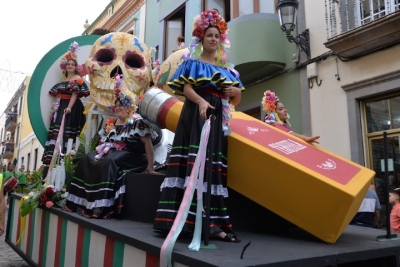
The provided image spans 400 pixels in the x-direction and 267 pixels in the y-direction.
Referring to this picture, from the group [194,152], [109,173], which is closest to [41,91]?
[109,173]

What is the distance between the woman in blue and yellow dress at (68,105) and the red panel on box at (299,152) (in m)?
2.73

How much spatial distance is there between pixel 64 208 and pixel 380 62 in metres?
5.17

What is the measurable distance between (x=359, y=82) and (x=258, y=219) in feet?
14.6

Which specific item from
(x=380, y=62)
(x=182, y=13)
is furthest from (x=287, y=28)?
(x=182, y=13)

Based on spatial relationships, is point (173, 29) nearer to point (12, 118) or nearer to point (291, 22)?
point (291, 22)

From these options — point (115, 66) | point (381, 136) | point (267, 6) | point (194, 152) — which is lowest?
point (194, 152)

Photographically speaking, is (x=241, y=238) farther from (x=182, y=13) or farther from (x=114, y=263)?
(x=182, y=13)

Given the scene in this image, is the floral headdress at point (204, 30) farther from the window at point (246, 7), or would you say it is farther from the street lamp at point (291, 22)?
the window at point (246, 7)

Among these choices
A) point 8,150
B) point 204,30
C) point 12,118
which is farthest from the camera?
point 8,150

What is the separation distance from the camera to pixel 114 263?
226 cm

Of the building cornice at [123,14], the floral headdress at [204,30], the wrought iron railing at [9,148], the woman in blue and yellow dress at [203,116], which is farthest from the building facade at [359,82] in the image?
the wrought iron railing at [9,148]

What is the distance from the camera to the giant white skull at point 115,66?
15.1 ft

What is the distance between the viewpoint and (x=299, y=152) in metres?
2.67

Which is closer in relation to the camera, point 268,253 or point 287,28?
point 268,253
